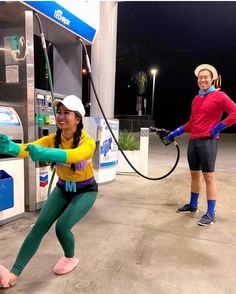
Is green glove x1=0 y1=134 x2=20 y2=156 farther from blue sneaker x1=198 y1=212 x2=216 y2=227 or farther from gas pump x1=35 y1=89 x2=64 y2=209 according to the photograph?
blue sneaker x1=198 y1=212 x2=216 y2=227

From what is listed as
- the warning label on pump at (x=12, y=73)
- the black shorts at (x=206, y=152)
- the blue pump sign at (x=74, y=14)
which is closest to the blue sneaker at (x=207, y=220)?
the black shorts at (x=206, y=152)

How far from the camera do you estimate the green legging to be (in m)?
1.95

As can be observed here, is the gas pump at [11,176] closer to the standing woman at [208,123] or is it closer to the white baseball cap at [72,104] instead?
the white baseball cap at [72,104]

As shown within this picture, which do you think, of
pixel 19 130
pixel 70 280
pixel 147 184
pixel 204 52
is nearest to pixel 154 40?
pixel 204 52

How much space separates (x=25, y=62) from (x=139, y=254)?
245cm

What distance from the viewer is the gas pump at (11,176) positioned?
297 centimetres

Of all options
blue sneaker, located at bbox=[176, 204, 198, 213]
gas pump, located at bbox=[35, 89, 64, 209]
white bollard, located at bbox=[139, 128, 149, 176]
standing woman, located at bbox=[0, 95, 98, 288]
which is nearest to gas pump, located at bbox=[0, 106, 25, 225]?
gas pump, located at bbox=[35, 89, 64, 209]

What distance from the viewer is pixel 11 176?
121 inches

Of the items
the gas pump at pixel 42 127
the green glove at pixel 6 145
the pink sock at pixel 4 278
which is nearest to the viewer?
the green glove at pixel 6 145

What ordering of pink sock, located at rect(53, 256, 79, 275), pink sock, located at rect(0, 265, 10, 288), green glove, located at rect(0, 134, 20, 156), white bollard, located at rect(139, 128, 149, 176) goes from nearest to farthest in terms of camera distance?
1. green glove, located at rect(0, 134, 20, 156)
2. pink sock, located at rect(0, 265, 10, 288)
3. pink sock, located at rect(53, 256, 79, 275)
4. white bollard, located at rect(139, 128, 149, 176)

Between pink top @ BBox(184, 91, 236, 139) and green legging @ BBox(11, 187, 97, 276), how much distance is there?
1689 millimetres

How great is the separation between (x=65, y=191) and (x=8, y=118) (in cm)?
146

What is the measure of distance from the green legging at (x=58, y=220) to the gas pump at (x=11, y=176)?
44.6 inches

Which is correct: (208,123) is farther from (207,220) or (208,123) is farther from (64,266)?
(64,266)
